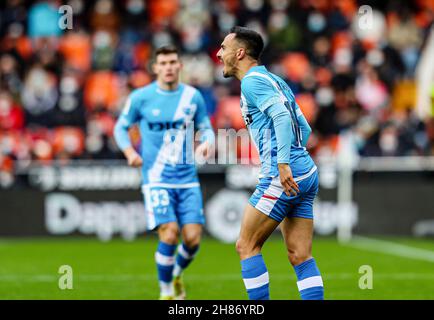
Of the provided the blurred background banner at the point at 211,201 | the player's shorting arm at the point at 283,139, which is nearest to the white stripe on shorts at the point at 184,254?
the player's shorting arm at the point at 283,139

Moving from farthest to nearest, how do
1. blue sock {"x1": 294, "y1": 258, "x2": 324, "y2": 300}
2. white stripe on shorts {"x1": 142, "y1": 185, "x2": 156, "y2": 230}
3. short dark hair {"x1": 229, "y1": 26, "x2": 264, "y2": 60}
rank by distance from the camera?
1. white stripe on shorts {"x1": 142, "y1": 185, "x2": 156, "y2": 230}
2. short dark hair {"x1": 229, "y1": 26, "x2": 264, "y2": 60}
3. blue sock {"x1": 294, "y1": 258, "x2": 324, "y2": 300}

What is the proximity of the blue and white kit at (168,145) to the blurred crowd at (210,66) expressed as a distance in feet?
24.5

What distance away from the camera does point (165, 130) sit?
9.73 metres

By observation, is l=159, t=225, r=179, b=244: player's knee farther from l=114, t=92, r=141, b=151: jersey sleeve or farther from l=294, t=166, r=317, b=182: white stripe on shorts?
l=294, t=166, r=317, b=182: white stripe on shorts

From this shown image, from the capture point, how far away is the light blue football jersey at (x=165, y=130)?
9.63m

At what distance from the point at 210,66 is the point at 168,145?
1064 cm

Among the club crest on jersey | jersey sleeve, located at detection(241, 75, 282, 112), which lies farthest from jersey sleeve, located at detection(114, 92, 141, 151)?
jersey sleeve, located at detection(241, 75, 282, 112)

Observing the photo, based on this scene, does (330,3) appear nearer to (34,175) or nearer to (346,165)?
(346,165)

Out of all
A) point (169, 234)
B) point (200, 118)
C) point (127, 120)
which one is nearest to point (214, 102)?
point (200, 118)

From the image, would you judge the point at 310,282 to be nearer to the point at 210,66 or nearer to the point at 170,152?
the point at 170,152

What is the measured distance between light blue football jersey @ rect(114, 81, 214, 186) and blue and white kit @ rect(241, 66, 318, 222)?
2.41 metres

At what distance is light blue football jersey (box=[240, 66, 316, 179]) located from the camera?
697 cm

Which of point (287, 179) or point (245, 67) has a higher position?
point (245, 67)
